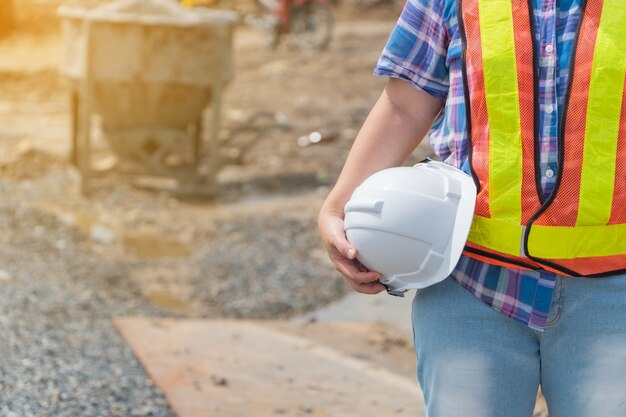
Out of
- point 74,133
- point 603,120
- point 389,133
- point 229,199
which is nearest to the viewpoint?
point 603,120

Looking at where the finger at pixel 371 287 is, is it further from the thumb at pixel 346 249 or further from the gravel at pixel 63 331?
the gravel at pixel 63 331

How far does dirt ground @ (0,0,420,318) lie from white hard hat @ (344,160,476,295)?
16.0 ft

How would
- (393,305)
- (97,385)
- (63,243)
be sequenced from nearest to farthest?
1. (97,385)
2. (393,305)
3. (63,243)

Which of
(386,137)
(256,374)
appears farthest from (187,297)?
(386,137)

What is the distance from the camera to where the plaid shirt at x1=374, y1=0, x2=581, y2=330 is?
5.90 feet

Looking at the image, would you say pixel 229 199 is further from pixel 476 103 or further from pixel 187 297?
pixel 476 103

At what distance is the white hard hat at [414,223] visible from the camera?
1.84 meters

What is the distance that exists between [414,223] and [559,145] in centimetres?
26

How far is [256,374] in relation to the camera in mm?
4961

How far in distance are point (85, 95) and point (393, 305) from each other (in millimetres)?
4459

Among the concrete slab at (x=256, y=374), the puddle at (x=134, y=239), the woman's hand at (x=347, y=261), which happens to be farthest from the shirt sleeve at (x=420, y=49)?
the puddle at (x=134, y=239)

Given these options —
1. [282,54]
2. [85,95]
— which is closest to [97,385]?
[85,95]

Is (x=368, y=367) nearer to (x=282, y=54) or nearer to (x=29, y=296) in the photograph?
(x=29, y=296)

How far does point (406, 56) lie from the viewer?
1949 millimetres
